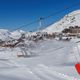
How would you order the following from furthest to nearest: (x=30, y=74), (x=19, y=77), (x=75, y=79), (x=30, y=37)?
1. (x=30, y=37)
2. (x=30, y=74)
3. (x=19, y=77)
4. (x=75, y=79)

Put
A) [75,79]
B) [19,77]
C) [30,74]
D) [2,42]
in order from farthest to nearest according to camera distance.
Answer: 1. [2,42]
2. [30,74]
3. [19,77]
4. [75,79]

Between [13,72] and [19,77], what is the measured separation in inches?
47.4

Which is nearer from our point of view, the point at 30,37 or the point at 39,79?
the point at 39,79

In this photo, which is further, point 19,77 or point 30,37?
point 30,37

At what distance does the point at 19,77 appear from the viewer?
9641 millimetres

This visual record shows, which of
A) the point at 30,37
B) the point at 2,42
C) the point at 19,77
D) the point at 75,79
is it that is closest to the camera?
the point at 75,79

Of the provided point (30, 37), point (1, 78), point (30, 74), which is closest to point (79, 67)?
point (30, 74)

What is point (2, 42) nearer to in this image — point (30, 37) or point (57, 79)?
point (30, 37)

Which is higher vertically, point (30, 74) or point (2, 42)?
point (2, 42)

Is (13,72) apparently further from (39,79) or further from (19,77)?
(39,79)

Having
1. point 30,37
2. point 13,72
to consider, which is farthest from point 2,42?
point 13,72

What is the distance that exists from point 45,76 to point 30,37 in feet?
107

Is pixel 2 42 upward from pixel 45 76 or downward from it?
upward

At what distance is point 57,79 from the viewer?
9.21 meters
